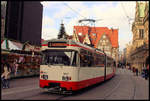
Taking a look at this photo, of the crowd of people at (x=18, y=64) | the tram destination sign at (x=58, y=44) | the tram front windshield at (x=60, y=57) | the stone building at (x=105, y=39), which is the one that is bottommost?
the crowd of people at (x=18, y=64)

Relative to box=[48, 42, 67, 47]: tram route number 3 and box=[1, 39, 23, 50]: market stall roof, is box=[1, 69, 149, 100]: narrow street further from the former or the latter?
box=[1, 39, 23, 50]: market stall roof

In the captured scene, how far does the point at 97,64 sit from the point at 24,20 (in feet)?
61.1

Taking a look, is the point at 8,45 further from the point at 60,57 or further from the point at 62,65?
the point at 62,65

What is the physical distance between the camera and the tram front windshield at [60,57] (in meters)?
10.1

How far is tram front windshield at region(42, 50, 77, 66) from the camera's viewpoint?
10.1 metres

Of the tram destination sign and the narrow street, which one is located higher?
the tram destination sign

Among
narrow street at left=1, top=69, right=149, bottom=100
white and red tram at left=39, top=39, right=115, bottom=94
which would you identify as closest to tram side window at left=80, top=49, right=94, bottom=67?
white and red tram at left=39, top=39, right=115, bottom=94

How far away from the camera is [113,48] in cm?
8431

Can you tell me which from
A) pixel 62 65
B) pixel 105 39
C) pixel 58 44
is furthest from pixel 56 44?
pixel 105 39

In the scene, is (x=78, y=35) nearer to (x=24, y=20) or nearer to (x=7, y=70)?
(x=24, y=20)

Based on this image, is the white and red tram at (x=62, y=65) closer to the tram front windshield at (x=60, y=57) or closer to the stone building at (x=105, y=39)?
the tram front windshield at (x=60, y=57)

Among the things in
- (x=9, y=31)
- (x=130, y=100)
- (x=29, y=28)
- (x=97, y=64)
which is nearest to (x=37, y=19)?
(x=29, y=28)

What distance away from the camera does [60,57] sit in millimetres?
10102

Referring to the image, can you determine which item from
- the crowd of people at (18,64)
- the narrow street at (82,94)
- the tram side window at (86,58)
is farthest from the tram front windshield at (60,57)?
the crowd of people at (18,64)
